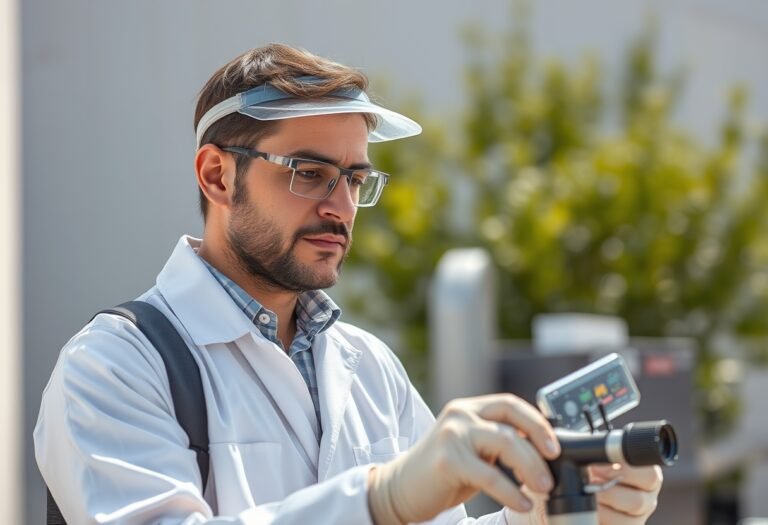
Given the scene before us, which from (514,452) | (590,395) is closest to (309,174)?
(590,395)

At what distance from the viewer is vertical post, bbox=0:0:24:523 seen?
417cm

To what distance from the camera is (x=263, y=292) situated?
240 centimetres

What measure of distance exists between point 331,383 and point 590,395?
69 centimetres

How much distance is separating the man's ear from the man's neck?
106mm

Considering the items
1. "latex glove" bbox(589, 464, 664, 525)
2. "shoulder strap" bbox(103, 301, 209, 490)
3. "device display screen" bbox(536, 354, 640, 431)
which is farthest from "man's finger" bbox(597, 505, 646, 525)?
"shoulder strap" bbox(103, 301, 209, 490)

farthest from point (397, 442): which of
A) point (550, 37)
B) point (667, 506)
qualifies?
point (550, 37)

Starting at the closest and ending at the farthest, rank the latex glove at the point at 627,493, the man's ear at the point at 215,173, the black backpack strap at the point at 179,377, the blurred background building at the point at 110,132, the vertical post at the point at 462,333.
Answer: the latex glove at the point at 627,493 < the black backpack strap at the point at 179,377 < the man's ear at the point at 215,173 < the vertical post at the point at 462,333 < the blurred background building at the point at 110,132

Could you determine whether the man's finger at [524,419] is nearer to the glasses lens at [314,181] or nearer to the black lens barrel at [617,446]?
the black lens barrel at [617,446]

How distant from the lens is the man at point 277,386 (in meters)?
1.66

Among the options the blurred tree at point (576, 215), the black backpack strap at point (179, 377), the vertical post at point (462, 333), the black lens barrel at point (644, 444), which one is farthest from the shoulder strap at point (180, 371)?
the blurred tree at point (576, 215)

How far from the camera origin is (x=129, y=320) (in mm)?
2111

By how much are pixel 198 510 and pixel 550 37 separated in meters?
11.6

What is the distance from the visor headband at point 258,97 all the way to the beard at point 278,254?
0.19 metres

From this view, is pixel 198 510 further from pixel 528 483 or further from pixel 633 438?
pixel 633 438
